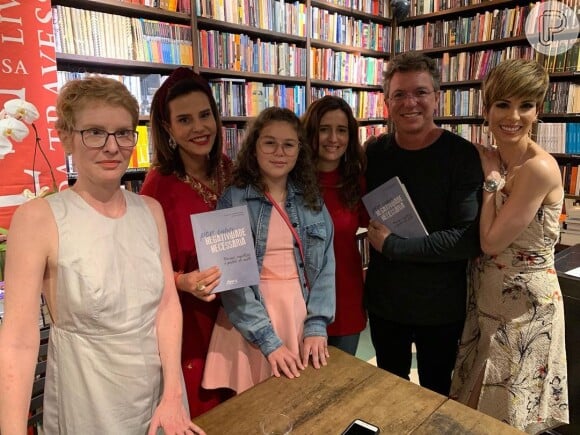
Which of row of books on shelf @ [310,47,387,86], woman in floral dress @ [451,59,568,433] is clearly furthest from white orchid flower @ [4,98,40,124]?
row of books on shelf @ [310,47,387,86]

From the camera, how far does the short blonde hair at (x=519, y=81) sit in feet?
4.84

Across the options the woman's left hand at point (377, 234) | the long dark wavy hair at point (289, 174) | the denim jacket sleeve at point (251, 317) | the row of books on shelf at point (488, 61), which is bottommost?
the denim jacket sleeve at point (251, 317)

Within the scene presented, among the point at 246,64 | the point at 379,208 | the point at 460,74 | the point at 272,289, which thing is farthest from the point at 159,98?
the point at 460,74

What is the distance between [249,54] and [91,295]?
3.11 metres

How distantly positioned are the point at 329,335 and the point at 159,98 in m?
1.11

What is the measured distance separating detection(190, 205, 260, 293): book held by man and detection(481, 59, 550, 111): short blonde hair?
3.19 feet

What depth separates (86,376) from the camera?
100cm

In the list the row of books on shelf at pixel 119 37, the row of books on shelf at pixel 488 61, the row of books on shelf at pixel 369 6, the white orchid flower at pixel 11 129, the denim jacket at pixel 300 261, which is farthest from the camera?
the row of books on shelf at pixel 369 6

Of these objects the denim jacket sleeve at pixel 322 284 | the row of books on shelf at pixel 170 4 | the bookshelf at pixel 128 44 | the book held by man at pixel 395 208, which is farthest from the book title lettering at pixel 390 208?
Answer: the row of books on shelf at pixel 170 4

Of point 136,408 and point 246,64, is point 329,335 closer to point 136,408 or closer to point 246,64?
point 136,408

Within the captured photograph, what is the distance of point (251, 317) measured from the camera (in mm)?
1366

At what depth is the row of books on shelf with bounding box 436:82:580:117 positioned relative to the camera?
12.7 ft

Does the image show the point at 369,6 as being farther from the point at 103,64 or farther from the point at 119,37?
the point at 103,64

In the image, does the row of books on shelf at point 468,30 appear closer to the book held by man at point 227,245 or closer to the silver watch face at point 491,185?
the silver watch face at point 491,185
